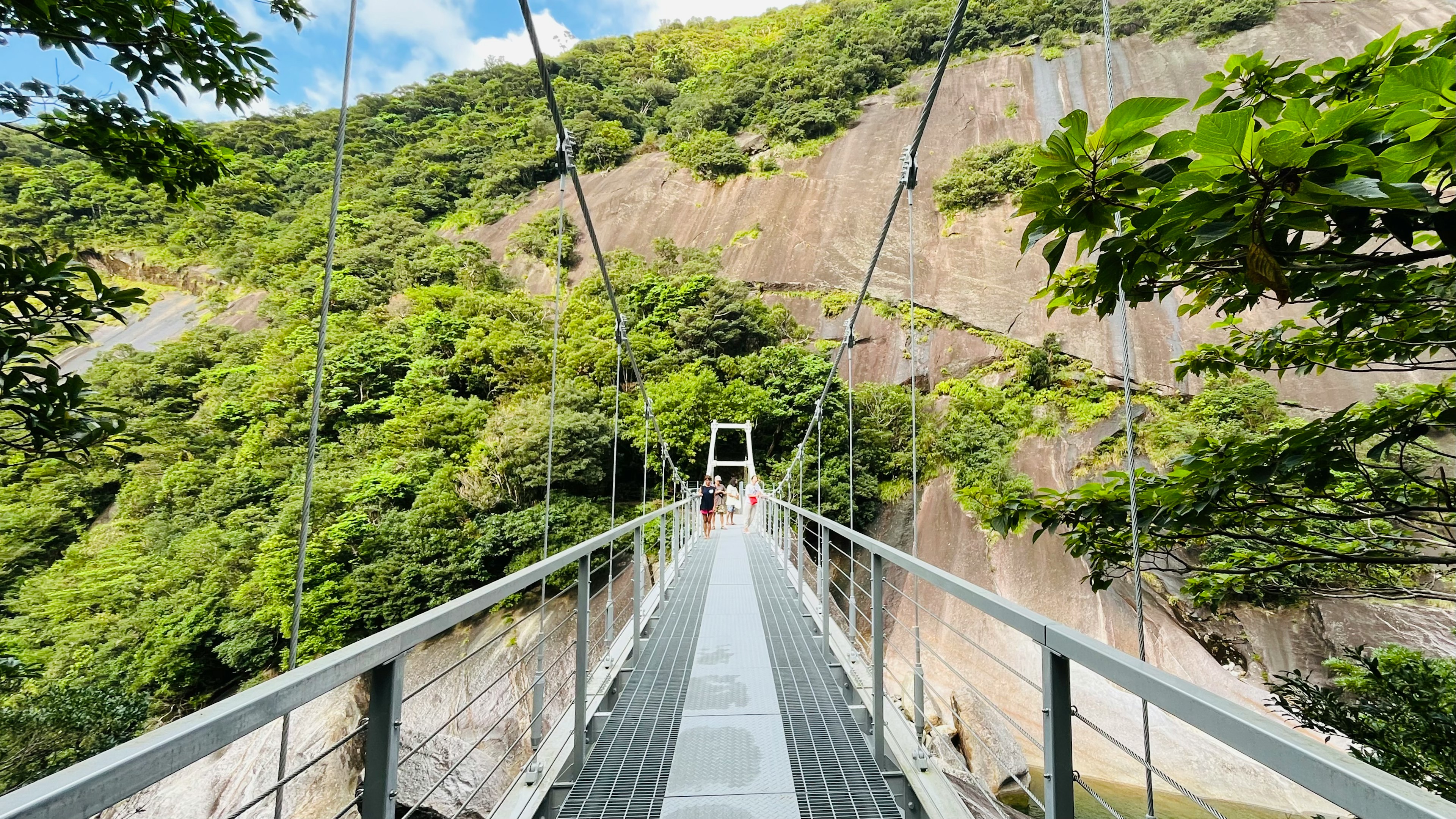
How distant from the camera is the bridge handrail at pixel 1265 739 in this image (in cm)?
38

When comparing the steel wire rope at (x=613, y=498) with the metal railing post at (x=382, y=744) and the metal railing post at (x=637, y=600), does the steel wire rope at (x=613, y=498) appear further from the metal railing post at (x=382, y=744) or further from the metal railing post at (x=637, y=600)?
the metal railing post at (x=382, y=744)

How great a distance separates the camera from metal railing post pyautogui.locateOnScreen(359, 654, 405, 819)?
0.81 meters

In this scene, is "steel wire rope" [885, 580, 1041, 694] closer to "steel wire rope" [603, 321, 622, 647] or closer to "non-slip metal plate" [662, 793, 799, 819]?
"non-slip metal plate" [662, 793, 799, 819]

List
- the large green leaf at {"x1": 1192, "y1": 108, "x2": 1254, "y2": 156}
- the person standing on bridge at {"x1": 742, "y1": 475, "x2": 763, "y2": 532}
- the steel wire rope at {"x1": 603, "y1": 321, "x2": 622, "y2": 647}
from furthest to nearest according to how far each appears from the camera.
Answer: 1. the person standing on bridge at {"x1": 742, "y1": 475, "x2": 763, "y2": 532}
2. the steel wire rope at {"x1": 603, "y1": 321, "x2": 622, "y2": 647}
3. the large green leaf at {"x1": 1192, "y1": 108, "x2": 1254, "y2": 156}

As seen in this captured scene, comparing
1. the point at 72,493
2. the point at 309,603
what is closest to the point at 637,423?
the point at 309,603

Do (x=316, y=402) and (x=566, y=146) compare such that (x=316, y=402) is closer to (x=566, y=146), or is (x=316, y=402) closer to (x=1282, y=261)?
(x=1282, y=261)

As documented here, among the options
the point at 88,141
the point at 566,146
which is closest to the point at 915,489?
the point at 88,141

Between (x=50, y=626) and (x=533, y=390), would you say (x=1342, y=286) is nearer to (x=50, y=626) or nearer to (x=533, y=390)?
(x=533, y=390)

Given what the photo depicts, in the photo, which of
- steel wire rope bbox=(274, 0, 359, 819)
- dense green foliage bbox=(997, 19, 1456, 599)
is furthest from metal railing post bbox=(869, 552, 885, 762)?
steel wire rope bbox=(274, 0, 359, 819)

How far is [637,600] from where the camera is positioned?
3.00 metres

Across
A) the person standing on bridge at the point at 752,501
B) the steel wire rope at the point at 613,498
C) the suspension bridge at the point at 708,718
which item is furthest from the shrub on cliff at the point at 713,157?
the suspension bridge at the point at 708,718

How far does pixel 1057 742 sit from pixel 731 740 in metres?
1.37

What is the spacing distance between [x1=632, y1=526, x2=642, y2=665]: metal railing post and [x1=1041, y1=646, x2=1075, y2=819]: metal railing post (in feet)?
7.00

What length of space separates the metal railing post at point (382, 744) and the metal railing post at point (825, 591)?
7.16ft
